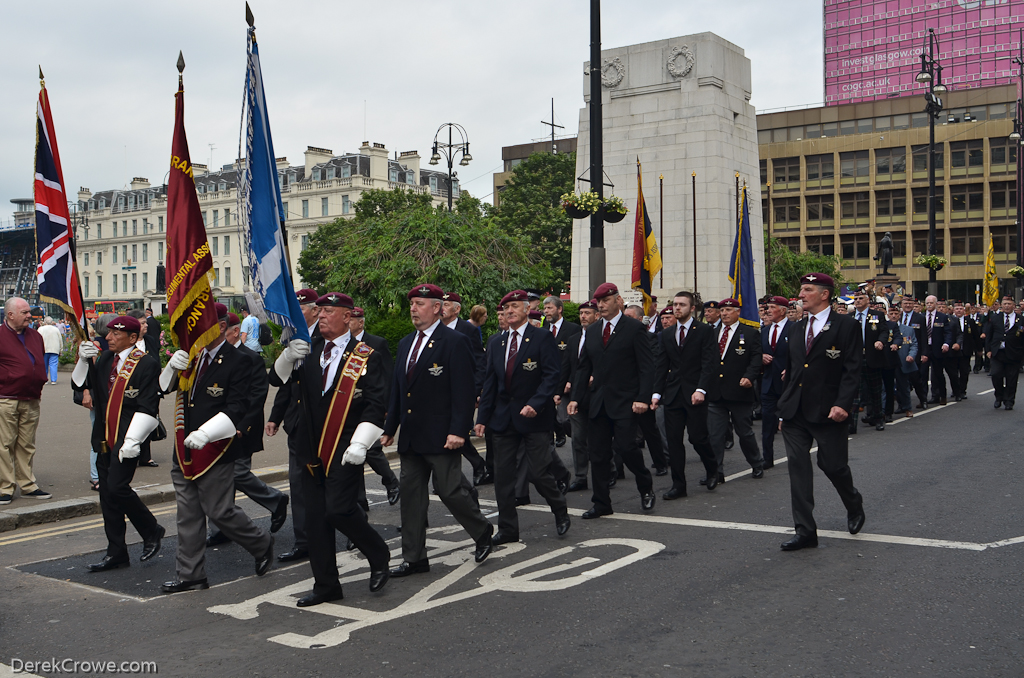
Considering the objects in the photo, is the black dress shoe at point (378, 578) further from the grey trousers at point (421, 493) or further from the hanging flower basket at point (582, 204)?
the hanging flower basket at point (582, 204)

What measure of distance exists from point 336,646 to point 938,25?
328 ft

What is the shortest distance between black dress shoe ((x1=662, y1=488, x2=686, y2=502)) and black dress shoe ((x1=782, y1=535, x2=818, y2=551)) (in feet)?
6.95

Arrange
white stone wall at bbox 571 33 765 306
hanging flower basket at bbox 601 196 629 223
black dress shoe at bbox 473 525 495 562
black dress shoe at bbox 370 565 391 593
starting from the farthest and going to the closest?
white stone wall at bbox 571 33 765 306 → hanging flower basket at bbox 601 196 629 223 → black dress shoe at bbox 473 525 495 562 → black dress shoe at bbox 370 565 391 593

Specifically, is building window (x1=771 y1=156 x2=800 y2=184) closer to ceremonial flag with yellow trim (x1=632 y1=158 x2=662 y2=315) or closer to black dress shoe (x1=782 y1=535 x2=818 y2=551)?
ceremonial flag with yellow trim (x1=632 y1=158 x2=662 y2=315)

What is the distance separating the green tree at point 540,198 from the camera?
57188 millimetres

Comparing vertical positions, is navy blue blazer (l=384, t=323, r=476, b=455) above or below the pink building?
below

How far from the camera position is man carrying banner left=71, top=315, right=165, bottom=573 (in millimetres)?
6965

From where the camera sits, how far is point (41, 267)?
8.18 m

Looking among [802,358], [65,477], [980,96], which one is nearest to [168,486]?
[65,477]

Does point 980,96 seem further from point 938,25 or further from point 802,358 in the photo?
point 802,358

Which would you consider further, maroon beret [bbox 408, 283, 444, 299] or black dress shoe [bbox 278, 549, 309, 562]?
black dress shoe [bbox 278, 549, 309, 562]

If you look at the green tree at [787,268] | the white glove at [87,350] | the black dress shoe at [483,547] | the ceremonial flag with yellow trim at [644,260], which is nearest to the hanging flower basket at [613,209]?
the ceremonial flag with yellow trim at [644,260]

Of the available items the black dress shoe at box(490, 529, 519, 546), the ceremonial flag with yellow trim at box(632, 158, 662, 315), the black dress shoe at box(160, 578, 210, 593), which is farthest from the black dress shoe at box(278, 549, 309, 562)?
the ceremonial flag with yellow trim at box(632, 158, 662, 315)

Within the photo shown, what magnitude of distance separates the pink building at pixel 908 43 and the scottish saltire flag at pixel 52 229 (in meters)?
88.3
